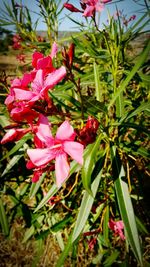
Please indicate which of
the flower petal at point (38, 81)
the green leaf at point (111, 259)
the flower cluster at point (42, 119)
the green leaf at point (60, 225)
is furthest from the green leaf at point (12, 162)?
the green leaf at point (111, 259)

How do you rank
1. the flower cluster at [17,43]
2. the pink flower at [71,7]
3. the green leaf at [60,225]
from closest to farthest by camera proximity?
the pink flower at [71,7], the green leaf at [60,225], the flower cluster at [17,43]

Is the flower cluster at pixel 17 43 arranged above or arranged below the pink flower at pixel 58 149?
above

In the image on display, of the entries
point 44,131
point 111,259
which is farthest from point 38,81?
point 111,259

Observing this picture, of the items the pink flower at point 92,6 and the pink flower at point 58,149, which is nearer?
the pink flower at point 58,149

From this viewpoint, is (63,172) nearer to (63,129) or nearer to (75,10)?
(63,129)

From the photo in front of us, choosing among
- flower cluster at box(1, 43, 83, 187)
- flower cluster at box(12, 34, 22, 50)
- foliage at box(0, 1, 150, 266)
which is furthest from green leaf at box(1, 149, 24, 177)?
flower cluster at box(12, 34, 22, 50)

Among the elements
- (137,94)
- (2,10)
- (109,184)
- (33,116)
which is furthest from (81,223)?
(2,10)

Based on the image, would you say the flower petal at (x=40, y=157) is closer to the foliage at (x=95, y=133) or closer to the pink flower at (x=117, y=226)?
the foliage at (x=95, y=133)

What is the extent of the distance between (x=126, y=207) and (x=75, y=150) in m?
0.26

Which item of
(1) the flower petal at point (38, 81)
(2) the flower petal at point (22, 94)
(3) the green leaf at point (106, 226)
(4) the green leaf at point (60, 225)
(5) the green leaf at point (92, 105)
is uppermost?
(1) the flower petal at point (38, 81)

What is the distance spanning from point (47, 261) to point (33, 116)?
1.52 metres

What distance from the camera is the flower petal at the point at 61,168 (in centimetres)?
62

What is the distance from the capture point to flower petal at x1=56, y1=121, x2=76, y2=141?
63 centimetres

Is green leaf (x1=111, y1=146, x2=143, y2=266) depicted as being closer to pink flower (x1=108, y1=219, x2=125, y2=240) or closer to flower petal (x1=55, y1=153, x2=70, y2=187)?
flower petal (x1=55, y1=153, x2=70, y2=187)
